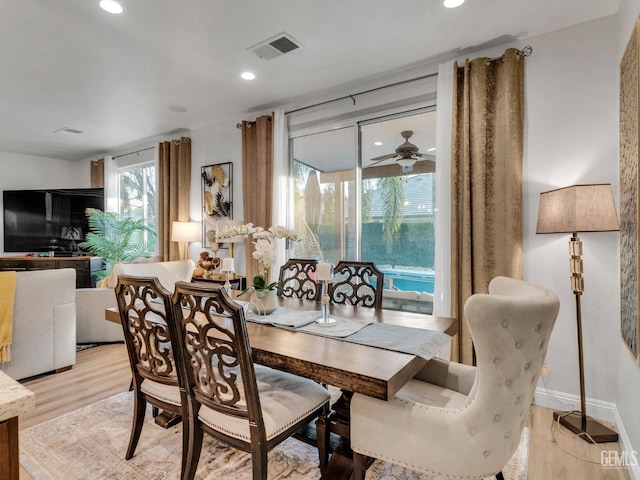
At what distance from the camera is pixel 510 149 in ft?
8.66

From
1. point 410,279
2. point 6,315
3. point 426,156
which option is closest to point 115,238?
point 6,315

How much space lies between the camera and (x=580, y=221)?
2082 mm

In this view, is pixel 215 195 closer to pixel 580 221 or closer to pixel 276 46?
pixel 276 46

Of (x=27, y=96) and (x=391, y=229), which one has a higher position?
(x=27, y=96)

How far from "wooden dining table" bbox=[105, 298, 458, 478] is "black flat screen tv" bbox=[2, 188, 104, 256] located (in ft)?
19.1

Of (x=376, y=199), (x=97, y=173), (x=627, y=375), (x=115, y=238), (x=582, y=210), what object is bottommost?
(x=627, y=375)

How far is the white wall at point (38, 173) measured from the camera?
20.4ft

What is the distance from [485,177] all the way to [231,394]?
2364 mm

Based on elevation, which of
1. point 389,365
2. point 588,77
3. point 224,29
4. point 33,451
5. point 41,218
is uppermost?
point 224,29

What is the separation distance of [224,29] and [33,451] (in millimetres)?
2918

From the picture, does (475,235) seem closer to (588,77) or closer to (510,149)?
(510,149)

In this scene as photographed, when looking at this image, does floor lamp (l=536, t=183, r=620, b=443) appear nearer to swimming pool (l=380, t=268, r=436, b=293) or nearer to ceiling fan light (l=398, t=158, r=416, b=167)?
swimming pool (l=380, t=268, r=436, b=293)

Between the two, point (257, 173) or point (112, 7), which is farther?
point (257, 173)

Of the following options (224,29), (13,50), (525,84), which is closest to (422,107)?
(525,84)
